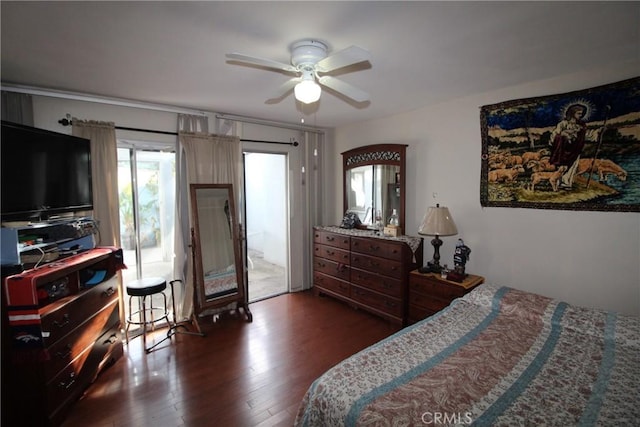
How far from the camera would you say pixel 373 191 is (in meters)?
4.02

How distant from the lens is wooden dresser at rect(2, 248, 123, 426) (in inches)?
72.2

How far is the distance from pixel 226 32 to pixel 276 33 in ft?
0.95

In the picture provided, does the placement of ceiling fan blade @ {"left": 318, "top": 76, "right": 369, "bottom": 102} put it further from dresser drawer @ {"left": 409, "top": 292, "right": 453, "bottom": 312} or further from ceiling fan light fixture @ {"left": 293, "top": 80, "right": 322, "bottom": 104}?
dresser drawer @ {"left": 409, "top": 292, "right": 453, "bottom": 312}

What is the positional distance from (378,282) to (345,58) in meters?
2.56

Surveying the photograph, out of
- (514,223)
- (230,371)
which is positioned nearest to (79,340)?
(230,371)

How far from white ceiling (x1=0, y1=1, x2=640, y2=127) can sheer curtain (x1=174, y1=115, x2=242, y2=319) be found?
669 mm

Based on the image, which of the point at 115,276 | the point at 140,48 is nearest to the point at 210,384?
the point at 115,276

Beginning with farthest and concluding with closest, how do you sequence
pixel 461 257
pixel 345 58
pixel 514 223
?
pixel 461 257, pixel 514 223, pixel 345 58

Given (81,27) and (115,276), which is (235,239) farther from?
(81,27)

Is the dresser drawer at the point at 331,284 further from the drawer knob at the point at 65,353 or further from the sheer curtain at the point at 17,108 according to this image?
the sheer curtain at the point at 17,108

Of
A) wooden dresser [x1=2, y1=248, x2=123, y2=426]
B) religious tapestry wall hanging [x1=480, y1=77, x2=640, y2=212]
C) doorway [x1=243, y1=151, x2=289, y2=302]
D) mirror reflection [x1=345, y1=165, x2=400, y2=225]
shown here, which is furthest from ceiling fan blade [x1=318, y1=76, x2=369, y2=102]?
doorway [x1=243, y1=151, x2=289, y2=302]

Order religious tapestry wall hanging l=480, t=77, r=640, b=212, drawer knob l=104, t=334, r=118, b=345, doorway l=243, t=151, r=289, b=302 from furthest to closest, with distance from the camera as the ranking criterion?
doorway l=243, t=151, r=289, b=302 → drawer knob l=104, t=334, r=118, b=345 → religious tapestry wall hanging l=480, t=77, r=640, b=212

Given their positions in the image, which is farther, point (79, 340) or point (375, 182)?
→ point (375, 182)

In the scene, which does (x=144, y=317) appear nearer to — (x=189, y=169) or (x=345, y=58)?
(x=189, y=169)
